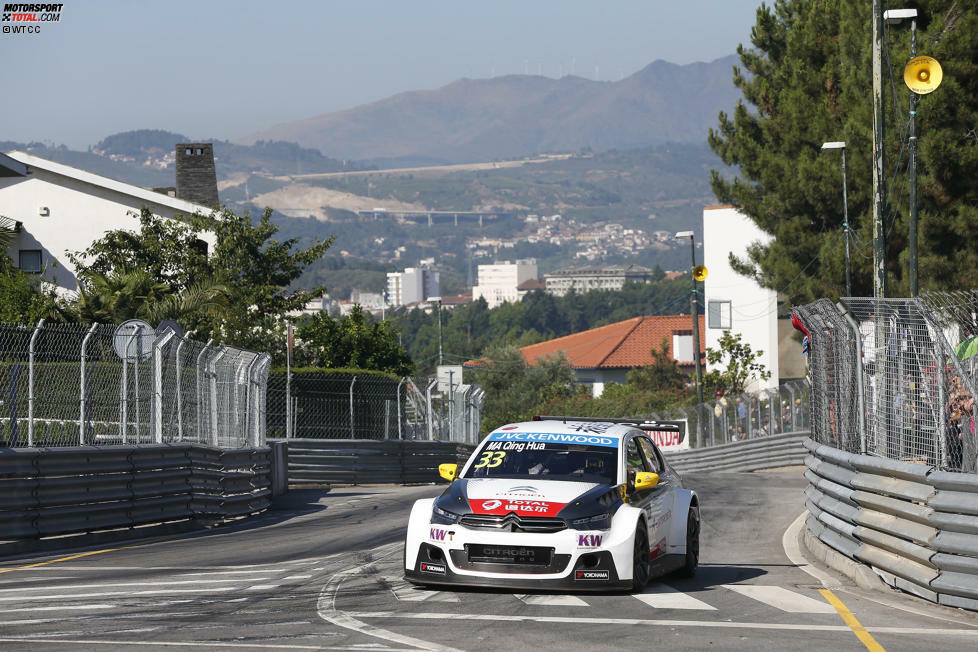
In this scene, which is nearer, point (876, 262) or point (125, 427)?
point (125, 427)

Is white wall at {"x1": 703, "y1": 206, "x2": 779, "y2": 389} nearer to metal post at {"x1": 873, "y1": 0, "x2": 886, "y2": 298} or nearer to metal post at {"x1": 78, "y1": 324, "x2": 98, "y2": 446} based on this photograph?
metal post at {"x1": 873, "y1": 0, "x2": 886, "y2": 298}

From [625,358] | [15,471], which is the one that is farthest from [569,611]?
[625,358]

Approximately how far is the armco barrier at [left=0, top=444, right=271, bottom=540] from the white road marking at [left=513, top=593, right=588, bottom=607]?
22.2 feet

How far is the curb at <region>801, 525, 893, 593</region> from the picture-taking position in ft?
36.0

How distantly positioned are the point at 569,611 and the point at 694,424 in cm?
3348

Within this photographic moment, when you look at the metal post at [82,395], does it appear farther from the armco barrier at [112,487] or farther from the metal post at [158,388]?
the metal post at [158,388]

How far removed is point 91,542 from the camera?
601 inches

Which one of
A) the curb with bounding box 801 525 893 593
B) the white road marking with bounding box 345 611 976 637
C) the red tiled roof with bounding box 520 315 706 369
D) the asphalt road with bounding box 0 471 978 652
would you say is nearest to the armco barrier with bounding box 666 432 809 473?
the curb with bounding box 801 525 893 593

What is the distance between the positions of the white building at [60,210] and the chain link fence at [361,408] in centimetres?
1357

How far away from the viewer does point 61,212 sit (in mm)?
46469

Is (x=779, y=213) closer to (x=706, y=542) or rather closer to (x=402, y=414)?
(x=402, y=414)

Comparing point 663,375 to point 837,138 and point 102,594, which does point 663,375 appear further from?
point 102,594

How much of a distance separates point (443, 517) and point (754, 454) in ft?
92.5

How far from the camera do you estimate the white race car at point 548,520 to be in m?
9.64
